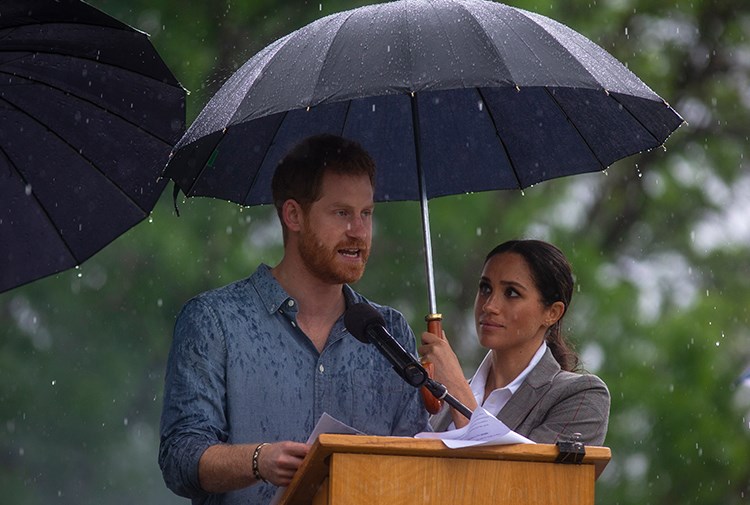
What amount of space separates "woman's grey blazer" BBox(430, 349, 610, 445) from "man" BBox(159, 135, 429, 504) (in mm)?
477

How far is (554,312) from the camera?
561cm

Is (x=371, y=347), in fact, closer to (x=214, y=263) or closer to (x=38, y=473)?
(x=214, y=263)

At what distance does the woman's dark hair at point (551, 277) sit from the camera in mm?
5566

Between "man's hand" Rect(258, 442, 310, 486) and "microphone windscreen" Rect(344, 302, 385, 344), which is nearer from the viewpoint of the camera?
"man's hand" Rect(258, 442, 310, 486)

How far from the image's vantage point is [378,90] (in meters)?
4.39

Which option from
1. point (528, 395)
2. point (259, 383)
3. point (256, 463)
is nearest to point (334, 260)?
point (259, 383)

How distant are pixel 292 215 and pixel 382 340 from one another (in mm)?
720

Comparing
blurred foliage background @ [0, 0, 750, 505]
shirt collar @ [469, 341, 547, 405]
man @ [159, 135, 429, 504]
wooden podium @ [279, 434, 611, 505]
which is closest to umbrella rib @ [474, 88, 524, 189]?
shirt collar @ [469, 341, 547, 405]

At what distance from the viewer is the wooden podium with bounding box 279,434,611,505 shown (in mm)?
3746

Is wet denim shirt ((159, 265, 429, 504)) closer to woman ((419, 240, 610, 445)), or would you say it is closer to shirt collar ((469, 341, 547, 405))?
woman ((419, 240, 610, 445))

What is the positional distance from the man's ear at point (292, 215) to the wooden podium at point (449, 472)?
1.15 meters

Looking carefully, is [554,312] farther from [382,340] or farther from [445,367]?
[382,340]

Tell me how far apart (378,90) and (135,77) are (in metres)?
1.26

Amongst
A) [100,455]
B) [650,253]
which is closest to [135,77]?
[100,455]
